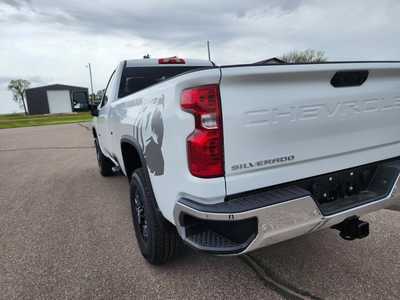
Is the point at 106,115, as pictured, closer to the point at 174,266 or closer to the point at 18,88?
the point at 174,266

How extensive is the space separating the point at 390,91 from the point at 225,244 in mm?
1574

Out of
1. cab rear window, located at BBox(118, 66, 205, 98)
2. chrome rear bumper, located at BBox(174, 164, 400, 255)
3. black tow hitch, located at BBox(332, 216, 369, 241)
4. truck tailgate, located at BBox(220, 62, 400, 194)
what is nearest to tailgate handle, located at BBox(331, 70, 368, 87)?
truck tailgate, located at BBox(220, 62, 400, 194)

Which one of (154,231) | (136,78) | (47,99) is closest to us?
(154,231)

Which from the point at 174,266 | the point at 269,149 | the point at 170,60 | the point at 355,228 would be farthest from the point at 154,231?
the point at 170,60

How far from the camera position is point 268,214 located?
1512mm

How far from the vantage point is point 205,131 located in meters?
1.53

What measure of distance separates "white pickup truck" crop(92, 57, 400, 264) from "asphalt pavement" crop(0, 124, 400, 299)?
1.43 ft

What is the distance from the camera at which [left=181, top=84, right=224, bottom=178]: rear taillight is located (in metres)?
1.51

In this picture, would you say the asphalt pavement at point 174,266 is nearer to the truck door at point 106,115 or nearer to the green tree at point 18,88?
the truck door at point 106,115

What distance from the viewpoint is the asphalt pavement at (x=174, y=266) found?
2139 millimetres

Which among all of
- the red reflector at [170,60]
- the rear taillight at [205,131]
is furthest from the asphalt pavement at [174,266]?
the red reflector at [170,60]

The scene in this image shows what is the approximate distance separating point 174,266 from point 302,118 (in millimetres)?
1678

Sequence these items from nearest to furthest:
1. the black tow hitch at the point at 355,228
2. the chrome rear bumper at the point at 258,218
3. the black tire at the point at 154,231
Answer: the chrome rear bumper at the point at 258,218, the black tow hitch at the point at 355,228, the black tire at the point at 154,231

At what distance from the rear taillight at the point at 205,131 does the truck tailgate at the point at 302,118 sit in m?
0.04
